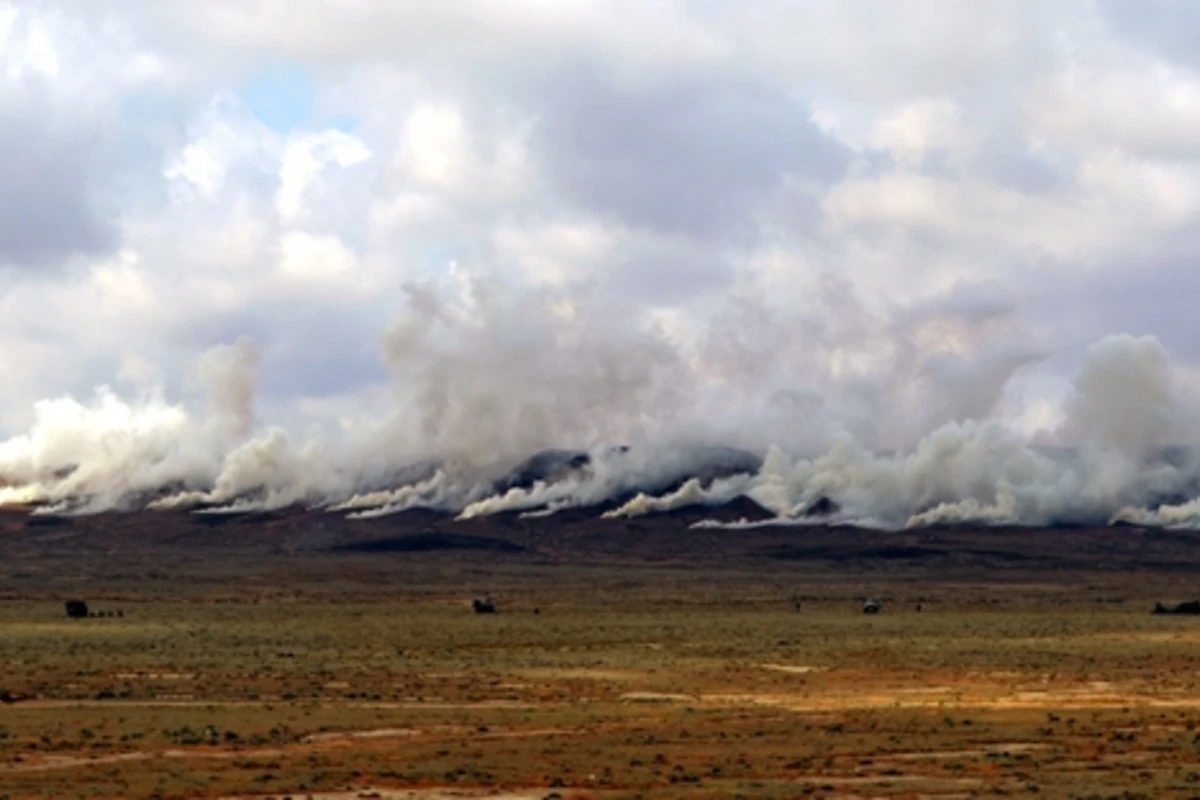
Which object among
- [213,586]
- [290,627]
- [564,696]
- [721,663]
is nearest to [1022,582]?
[213,586]

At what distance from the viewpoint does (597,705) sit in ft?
210

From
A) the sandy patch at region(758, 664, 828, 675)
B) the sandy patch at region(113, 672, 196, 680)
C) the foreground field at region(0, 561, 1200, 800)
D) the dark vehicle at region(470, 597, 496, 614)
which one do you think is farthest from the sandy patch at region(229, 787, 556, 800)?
the dark vehicle at region(470, 597, 496, 614)

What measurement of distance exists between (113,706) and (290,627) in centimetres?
4636

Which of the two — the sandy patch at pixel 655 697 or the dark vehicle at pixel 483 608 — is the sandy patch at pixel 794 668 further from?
the dark vehicle at pixel 483 608

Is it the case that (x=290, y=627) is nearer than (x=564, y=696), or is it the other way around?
(x=564, y=696)

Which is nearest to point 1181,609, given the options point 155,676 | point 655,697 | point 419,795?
point 655,697

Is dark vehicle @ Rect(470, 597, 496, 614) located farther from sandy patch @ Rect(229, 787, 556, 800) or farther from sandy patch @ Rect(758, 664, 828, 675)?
sandy patch @ Rect(229, 787, 556, 800)

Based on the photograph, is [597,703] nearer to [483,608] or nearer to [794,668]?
[794,668]

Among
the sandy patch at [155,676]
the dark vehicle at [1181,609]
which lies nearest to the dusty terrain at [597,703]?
the sandy patch at [155,676]

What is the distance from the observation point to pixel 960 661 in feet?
275

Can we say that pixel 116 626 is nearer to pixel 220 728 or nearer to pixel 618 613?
pixel 618 613

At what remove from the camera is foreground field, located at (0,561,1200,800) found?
45.5m

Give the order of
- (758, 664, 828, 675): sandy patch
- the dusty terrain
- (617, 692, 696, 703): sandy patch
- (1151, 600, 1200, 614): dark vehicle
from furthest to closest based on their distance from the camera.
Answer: (1151, 600, 1200, 614): dark vehicle < (758, 664, 828, 675): sandy patch < (617, 692, 696, 703): sandy patch < the dusty terrain

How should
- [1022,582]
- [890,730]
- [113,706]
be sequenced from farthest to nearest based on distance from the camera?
[1022,582] → [113,706] → [890,730]
